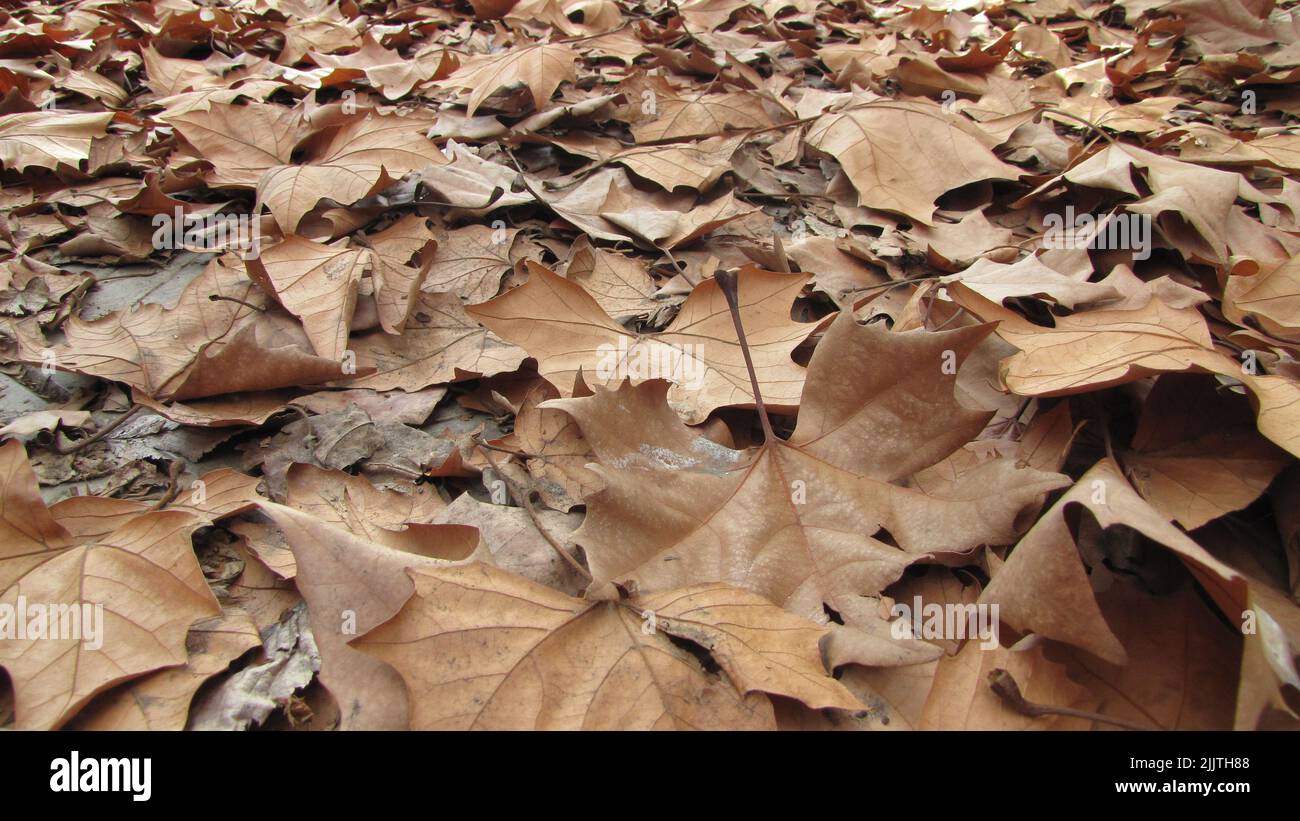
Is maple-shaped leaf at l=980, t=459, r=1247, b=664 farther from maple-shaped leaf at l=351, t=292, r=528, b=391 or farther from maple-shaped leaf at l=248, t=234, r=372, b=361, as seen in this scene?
maple-shaped leaf at l=248, t=234, r=372, b=361

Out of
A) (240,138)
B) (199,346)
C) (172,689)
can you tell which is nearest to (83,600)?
(172,689)

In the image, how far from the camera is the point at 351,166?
5.27ft

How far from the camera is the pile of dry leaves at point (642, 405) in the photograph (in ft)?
2.63

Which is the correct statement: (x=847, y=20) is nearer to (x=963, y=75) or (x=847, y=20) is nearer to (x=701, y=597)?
(x=963, y=75)

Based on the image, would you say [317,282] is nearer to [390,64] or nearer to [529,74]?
[529,74]

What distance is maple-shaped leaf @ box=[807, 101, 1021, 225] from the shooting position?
1.71 metres

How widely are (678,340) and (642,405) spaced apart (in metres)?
0.28

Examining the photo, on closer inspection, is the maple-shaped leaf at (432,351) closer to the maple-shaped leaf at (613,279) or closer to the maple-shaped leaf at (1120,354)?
the maple-shaped leaf at (613,279)

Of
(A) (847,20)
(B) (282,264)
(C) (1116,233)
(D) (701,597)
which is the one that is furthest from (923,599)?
(A) (847,20)

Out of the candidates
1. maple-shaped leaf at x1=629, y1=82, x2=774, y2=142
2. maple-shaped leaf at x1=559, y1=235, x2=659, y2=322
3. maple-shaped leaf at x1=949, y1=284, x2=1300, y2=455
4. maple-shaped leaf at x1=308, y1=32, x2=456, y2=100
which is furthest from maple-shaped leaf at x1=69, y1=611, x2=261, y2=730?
maple-shaped leaf at x1=308, y1=32, x2=456, y2=100

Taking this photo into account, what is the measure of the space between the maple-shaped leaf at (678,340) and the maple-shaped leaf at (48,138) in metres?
1.38

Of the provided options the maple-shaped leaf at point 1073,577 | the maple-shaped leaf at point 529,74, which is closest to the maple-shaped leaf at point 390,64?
the maple-shaped leaf at point 529,74

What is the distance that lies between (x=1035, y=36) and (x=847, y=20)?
2.34 ft

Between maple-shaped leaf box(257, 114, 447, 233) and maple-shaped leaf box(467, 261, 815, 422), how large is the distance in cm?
61
